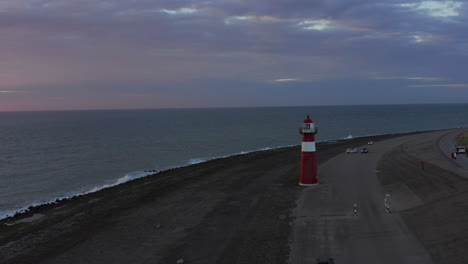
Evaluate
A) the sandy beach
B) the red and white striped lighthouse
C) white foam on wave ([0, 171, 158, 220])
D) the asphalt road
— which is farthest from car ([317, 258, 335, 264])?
white foam on wave ([0, 171, 158, 220])

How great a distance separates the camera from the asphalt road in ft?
41.7

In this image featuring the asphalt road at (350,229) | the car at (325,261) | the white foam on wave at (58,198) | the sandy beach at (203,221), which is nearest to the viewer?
the car at (325,261)

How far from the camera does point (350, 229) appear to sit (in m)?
15.4

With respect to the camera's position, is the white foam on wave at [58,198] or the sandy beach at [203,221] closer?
the sandy beach at [203,221]

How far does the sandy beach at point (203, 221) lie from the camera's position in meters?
A: 13.8

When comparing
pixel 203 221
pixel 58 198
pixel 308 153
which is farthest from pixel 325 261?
pixel 58 198

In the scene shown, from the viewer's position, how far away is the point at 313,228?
52.3 ft

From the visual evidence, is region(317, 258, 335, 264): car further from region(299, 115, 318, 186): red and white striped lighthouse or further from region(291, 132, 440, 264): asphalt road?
region(299, 115, 318, 186): red and white striped lighthouse

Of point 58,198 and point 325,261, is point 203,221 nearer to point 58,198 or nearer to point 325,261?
point 325,261

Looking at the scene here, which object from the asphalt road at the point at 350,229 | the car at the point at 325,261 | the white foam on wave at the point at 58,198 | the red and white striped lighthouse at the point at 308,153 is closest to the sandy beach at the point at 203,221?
the asphalt road at the point at 350,229

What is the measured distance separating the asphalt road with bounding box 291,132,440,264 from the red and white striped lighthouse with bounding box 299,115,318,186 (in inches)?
39.0

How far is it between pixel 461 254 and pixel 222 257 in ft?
27.2

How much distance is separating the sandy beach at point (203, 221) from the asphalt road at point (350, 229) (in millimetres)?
511

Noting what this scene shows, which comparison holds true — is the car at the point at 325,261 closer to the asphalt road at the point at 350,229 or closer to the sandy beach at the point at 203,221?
the asphalt road at the point at 350,229
